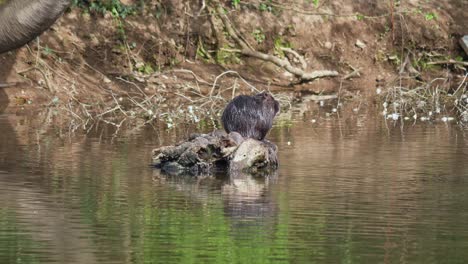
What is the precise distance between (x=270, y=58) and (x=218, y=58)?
1.24 metres

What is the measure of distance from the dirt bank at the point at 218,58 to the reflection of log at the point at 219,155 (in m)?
5.13

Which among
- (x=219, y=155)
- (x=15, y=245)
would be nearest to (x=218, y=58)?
(x=219, y=155)

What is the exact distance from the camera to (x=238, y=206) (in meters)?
10.6

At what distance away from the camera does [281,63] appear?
25406 millimetres

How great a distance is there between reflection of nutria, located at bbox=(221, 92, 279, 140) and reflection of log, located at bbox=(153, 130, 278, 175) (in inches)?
31.0

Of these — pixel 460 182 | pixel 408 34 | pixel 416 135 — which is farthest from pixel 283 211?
pixel 408 34

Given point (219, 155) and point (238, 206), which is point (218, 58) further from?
point (238, 206)

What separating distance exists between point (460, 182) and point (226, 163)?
95.9 inches

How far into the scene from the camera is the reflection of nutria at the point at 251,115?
1376 centimetres

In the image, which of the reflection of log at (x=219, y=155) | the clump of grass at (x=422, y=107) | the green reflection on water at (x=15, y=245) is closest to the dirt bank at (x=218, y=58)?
the clump of grass at (x=422, y=107)

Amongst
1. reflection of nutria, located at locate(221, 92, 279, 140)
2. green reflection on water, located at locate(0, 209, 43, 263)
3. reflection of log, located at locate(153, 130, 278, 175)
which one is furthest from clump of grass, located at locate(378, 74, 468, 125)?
green reflection on water, located at locate(0, 209, 43, 263)

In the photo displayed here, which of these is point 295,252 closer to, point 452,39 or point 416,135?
point 416,135

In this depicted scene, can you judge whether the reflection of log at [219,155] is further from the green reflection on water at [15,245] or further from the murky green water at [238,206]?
the green reflection on water at [15,245]

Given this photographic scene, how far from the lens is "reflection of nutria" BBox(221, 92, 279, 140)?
13758 mm
